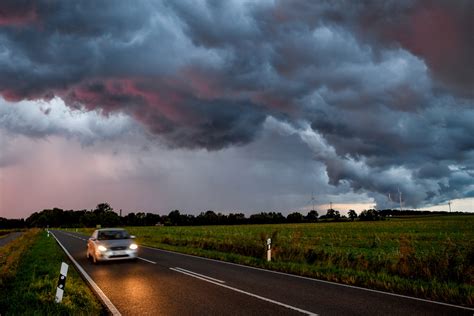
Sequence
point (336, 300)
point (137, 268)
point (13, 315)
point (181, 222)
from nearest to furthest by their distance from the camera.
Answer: point (13, 315) → point (336, 300) → point (137, 268) → point (181, 222)

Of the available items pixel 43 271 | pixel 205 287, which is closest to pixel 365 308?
pixel 205 287

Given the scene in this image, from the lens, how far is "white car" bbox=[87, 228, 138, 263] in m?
15.0

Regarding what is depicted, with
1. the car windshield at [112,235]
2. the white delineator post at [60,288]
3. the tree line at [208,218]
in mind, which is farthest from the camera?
the tree line at [208,218]

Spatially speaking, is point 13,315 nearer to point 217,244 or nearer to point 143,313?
point 143,313

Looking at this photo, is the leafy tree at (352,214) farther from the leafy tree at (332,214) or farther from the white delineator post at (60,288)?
the white delineator post at (60,288)

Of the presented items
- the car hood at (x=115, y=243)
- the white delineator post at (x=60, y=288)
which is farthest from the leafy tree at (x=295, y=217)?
the white delineator post at (x=60, y=288)

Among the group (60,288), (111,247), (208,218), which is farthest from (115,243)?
(208,218)

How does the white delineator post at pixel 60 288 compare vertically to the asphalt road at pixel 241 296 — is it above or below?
above

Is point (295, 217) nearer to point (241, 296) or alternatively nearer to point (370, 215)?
point (370, 215)

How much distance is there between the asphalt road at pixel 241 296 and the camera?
7125 millimetres

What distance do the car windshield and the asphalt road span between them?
359 centimetres

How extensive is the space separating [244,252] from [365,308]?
37.1 feet

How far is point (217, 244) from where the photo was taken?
70.7ft

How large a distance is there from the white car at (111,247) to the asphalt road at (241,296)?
2.26 m
